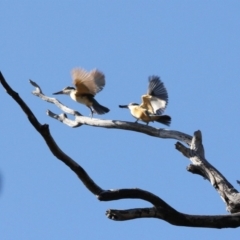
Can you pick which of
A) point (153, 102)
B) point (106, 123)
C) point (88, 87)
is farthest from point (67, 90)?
point (106, 123)

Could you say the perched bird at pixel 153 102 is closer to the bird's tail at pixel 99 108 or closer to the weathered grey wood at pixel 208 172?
the bird's tail at pixel 99 108

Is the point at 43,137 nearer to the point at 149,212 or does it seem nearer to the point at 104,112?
the point at 149,212

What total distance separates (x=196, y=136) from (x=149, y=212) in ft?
4.48

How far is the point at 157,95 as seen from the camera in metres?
9.05

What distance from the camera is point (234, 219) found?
5504mm

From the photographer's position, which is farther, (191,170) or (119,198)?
(191,170)

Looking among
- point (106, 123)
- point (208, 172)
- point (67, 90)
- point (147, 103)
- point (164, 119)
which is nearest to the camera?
point (208, 172)

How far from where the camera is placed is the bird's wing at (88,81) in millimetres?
9250

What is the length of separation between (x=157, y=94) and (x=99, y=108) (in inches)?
35.2

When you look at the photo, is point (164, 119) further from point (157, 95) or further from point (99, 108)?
point (99, 108)

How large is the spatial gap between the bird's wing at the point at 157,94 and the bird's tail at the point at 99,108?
68cm

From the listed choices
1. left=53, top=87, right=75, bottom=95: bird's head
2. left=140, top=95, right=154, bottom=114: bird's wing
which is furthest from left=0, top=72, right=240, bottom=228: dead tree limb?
left=53, top=87, right=75, bottom=95: bird's head

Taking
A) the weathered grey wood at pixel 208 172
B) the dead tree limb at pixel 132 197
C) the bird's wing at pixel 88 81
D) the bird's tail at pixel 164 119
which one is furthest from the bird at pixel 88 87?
the dead tree limb at pixel 132 197

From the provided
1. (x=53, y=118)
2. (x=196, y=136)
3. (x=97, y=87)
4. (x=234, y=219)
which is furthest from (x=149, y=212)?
(x=97, y=87)
